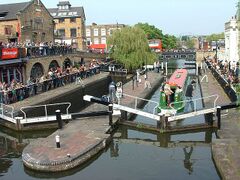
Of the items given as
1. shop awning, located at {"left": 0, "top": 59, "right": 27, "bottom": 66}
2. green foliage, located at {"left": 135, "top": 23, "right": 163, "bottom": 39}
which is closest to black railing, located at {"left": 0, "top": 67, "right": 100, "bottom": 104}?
shop awning, located at {"left": 0, "top": 59, "right": 27, "bottom": 66}

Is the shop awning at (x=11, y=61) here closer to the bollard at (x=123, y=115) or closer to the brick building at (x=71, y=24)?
the bollard at (x=123, y=115)

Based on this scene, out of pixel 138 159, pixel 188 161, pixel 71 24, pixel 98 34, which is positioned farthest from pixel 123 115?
pixel 98 34

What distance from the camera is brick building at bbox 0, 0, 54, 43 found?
43938mm

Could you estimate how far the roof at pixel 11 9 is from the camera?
44.6 metres

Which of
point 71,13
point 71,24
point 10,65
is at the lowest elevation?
point 10,65

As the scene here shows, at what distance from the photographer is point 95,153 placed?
1602cm

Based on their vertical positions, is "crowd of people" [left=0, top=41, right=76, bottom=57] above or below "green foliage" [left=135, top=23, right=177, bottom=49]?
below

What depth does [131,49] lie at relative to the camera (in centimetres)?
5075

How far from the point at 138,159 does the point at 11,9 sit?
36344mm

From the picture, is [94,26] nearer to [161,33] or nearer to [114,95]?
[161,33]

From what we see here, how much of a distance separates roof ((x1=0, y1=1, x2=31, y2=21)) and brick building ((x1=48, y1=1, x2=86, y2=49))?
2907 cm

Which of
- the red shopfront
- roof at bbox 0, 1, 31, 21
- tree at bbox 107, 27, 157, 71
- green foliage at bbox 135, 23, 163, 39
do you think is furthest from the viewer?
green foliage at bbox 135, 23, 163, 39

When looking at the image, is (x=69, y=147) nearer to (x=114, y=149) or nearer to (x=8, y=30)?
(x=114, y=149)

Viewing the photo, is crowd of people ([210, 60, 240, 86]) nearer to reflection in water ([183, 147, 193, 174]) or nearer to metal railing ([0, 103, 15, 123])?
reflection in water ([183, 147, 193, 174])
